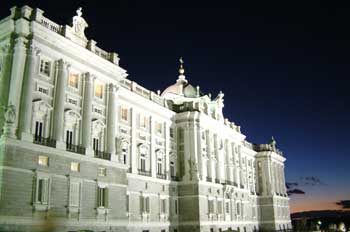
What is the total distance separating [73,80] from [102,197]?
11.9m

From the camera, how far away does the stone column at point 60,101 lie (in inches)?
1337

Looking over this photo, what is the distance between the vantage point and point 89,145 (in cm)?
3719

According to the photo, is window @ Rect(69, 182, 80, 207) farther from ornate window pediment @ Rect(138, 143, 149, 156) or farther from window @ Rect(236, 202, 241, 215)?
window @ Rect(236, 202, 241, 215)

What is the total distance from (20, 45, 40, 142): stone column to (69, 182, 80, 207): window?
5.83 metres

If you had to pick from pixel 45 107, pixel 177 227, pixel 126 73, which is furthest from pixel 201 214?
pixel 45 107

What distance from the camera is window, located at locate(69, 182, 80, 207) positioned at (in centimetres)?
3358

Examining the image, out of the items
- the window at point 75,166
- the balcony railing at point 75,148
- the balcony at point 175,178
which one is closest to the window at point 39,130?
the balcony railing at point 75,148

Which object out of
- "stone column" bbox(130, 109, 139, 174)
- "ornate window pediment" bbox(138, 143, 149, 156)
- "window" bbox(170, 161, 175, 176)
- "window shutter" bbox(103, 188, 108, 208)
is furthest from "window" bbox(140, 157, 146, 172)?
"window shutter" bbox(103, 188, 108, 208)

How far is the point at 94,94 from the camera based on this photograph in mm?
39719

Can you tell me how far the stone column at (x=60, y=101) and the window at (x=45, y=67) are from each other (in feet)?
2.71

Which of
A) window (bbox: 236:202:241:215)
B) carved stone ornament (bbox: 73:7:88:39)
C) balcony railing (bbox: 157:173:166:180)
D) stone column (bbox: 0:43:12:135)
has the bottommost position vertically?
window (bbox: 236:202:241:215)

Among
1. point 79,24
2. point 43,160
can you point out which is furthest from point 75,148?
point 79,24

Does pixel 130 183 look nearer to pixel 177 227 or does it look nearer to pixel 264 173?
pixel 177 227

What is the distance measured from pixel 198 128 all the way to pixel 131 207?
1842cm
